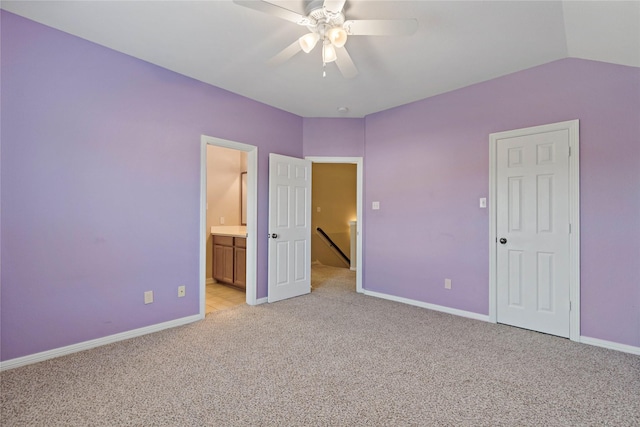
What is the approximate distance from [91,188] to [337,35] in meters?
2.38

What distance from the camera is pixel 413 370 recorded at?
2.28m

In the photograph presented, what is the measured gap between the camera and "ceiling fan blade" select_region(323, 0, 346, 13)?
179 centimetres

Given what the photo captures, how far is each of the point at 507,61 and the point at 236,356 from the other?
362 cm

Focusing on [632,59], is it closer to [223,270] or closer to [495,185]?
[495,185]

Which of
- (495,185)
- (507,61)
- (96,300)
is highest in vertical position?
(507,61)

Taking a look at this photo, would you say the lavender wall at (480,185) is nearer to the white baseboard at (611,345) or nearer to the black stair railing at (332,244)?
the white baseboard at (611,345)

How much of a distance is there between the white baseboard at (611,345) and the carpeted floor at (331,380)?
8 cm

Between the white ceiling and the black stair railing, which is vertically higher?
the white ceiling

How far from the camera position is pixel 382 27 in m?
1.92

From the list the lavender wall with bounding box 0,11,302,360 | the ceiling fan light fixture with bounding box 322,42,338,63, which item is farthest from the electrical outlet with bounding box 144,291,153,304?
the ceiling fan light fixture with bounding box 322,42,338,63

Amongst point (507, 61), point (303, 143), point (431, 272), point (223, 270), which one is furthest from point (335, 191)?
point (507, 61)

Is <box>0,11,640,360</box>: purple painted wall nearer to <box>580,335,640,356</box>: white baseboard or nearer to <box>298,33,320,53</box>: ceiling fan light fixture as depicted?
<box>580,335,640,356</box>: white baseboard

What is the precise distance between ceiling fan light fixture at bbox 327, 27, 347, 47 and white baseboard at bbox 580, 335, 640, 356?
328cm

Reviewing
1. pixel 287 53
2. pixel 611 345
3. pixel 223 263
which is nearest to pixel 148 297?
pixel 223 263
